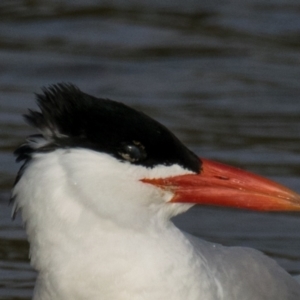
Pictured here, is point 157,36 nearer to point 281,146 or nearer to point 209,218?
point 281,146

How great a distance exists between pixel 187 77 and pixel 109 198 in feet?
22.8

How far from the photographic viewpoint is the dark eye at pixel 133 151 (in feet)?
19.5

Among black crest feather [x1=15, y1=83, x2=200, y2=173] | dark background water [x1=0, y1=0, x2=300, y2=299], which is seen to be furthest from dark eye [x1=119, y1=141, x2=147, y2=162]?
dark background water [x1=0, y1=0, x2=300, y2=299]

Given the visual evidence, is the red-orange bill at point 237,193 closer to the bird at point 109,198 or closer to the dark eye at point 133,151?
the bird at point 109,198

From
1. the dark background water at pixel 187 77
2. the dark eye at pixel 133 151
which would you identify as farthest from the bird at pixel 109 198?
the dark background water at pixel 187 77

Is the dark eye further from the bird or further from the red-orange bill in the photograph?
the red-orange bill

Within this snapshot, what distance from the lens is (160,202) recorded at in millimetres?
6160

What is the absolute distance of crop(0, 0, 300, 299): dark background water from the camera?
9375 mm

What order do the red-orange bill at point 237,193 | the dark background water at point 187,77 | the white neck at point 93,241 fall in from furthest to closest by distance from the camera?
1. the dark background water at point 187,77
2. the red-orange bill at point 237,193
3. the white neck at point 93,241

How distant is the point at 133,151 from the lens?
235 inches

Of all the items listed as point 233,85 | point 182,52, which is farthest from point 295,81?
point 182,52

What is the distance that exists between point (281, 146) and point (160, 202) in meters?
4.89

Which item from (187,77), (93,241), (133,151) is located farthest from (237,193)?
(187,77)

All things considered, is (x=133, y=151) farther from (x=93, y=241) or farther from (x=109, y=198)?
(x=93, y=241)
